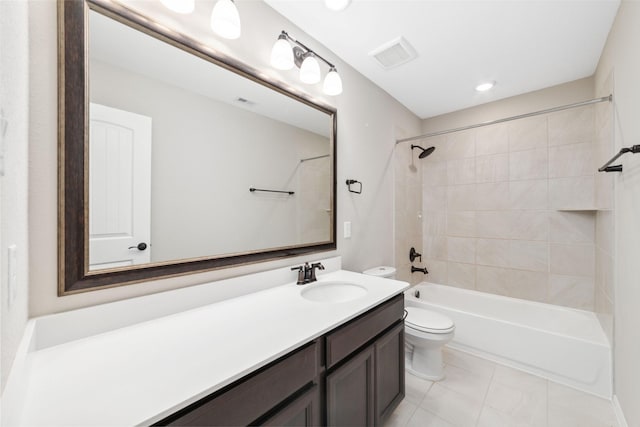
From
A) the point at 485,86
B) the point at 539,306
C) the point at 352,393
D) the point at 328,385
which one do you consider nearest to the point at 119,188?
the point at 328,385

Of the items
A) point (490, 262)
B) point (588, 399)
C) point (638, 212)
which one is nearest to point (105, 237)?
point (638, 212)

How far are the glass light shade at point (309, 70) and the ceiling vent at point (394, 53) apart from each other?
0.61 m

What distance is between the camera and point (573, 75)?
2.22 meters

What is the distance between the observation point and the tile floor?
1515 mm

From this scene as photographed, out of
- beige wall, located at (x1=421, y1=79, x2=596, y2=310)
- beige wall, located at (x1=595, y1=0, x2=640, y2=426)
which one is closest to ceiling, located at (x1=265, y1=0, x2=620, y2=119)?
beige wall, located at (x1=595, y1=0, x2=640, y2=426)

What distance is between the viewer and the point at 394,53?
1.91 m

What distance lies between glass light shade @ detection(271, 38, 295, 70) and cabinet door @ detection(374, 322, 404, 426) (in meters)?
1.54

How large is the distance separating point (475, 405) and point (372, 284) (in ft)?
3.52

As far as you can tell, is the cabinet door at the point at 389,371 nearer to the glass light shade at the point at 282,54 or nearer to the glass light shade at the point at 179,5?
the glass light shade at the point at 282,54

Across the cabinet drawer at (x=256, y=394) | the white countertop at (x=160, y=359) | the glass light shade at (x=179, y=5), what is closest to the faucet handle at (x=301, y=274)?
the white countertop at (x=160, y=359)

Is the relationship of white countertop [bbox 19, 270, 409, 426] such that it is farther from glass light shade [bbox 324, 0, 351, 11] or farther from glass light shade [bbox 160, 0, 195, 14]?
glass light shade [bbox 324, 0, 351, 11]

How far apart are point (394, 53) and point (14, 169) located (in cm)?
212

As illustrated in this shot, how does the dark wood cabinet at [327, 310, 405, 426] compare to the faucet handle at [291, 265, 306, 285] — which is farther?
the faucet handle at [291, 265, 306, 285]

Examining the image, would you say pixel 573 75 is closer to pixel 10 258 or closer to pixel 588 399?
pixel 588 399
